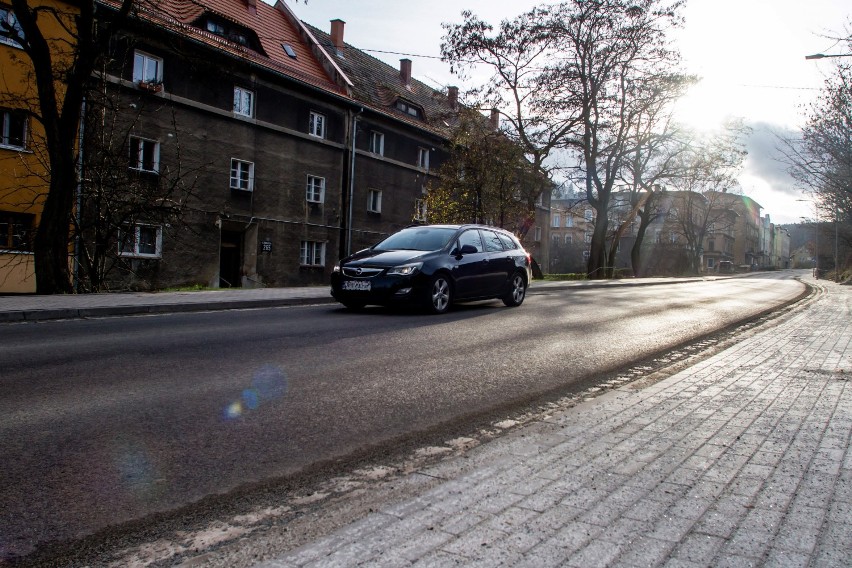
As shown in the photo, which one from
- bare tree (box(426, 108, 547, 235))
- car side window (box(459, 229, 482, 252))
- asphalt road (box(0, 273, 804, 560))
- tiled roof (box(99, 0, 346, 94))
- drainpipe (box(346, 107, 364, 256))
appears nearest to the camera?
asphalt road (box(0, 273, 804, 560))

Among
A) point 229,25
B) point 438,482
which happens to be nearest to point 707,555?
point 438,482

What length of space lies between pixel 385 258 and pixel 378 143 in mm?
23066

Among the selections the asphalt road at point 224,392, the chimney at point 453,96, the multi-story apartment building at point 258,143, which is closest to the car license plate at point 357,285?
the asphalt road at point 224,392

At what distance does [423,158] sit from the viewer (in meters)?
36.7

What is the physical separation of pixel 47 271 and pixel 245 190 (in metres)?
12.1

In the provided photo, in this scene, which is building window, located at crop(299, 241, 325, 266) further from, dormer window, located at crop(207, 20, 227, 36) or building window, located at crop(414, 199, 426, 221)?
dormer window, located at crop(207, 20, 227, 36)

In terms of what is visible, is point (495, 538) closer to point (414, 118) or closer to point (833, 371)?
point (833, 371)

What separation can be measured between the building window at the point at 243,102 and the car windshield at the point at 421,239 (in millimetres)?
15567

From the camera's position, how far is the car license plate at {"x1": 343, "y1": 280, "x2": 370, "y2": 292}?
36.4 ft

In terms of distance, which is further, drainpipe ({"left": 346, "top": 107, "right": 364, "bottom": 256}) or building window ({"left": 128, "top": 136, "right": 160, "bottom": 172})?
drainpipe ({"left": 346, "top": 107, "right": 364, "bottom": 256})

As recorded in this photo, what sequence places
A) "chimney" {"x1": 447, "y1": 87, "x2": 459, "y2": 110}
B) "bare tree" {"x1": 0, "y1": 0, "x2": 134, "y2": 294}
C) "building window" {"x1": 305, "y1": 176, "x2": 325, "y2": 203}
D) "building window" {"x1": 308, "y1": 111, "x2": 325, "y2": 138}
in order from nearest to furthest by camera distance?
"bare tree" {"x1": 0, "y1": 0, "x2": 134, "y2": 294} → "building window" {"x1": 308, "y1": 111, "x2": 325, "y2": 138} → "building window" {"x1": 305, "y1": 176, "x2": 325, "y2": 203} → "chimney" {"x1": 447, "y1": 87, "x2": 459, "y2": 110}

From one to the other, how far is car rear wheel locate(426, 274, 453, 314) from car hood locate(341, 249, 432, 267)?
20.0 inches

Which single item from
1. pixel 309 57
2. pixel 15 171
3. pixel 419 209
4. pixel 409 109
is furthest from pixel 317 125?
pixel 15 171

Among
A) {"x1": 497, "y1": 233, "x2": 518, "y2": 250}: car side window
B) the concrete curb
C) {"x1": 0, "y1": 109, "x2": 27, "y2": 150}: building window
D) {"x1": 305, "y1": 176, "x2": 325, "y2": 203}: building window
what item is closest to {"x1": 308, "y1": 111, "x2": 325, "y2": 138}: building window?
{"x1": 305, "y1": 176, "x2": 325, "y2": 203}: building window
